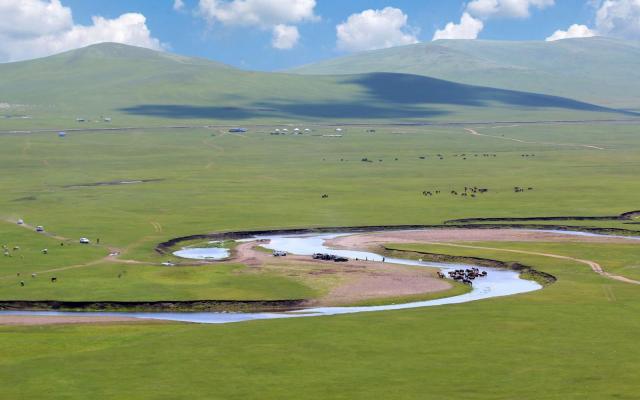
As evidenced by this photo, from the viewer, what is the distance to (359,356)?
2430 inches

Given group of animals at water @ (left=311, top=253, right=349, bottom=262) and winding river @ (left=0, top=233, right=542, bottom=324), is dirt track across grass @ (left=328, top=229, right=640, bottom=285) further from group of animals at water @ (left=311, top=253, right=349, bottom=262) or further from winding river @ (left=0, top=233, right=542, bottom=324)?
group of animals at water @ (left=311, top=253, right=349, bottom=262)

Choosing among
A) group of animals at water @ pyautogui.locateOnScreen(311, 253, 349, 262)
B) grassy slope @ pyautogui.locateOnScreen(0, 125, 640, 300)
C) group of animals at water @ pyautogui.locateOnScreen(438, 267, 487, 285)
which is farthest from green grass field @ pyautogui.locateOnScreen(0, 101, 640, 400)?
group of animals at water @ pyautogui.locateOnScreen(311, 253, 349, 262)

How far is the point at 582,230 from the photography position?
12938cm

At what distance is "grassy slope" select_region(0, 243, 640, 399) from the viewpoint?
53.9m

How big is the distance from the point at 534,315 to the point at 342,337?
15250mm

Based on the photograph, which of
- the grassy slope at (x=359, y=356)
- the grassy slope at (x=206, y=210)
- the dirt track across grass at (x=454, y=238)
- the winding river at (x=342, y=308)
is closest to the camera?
the grassy slope at (x=359, y=356)

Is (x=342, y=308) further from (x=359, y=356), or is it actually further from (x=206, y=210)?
(x=206, y=210)

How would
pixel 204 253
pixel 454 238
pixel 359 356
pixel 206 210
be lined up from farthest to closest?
1. pixel 206 210
2. pixel 454 238
3. pixel 204 253
4. pixel 359 356

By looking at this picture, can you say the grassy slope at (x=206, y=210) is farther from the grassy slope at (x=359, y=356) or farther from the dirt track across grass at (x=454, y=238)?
the grassy slope at (x=359, y=356)

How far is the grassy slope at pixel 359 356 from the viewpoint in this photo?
53.9m

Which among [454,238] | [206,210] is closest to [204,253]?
[454,238]

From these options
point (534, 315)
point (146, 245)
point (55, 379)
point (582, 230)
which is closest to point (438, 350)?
point (534, 315)

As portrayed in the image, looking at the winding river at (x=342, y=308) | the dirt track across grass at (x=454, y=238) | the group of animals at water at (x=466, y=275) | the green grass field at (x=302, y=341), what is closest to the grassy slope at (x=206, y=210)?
the green grass field at (x=302, y=341)

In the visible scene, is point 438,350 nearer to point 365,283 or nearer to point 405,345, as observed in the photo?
point 405,345
